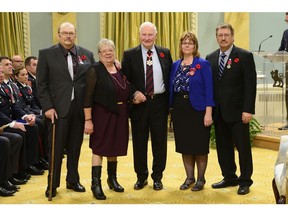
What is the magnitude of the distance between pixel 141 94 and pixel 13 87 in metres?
1.67

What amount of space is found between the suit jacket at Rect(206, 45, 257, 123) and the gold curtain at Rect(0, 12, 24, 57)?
4736mm

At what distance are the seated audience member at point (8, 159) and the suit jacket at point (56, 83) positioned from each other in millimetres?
501

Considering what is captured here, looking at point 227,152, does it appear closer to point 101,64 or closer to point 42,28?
point 101,64

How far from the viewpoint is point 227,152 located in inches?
177

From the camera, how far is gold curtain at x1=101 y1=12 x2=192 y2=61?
26.9 ft

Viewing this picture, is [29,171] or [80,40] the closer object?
[29,171]

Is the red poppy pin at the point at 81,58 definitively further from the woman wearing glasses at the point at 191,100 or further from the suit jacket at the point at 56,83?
the woman wearing glasses at the point at 191,100

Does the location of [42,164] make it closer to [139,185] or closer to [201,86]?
[139,185]

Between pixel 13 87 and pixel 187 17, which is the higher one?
pixel 187 17

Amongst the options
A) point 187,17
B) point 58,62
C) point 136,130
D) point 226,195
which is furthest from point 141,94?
point 187,17

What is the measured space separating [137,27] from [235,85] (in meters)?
4.28

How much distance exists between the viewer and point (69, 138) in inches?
168

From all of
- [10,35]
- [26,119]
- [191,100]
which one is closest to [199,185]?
[191,100]

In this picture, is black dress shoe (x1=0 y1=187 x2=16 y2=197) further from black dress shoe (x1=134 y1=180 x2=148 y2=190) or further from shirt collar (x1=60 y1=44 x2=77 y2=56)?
shirt collar (x1=60 y1=44 x2=77 y2=56)
